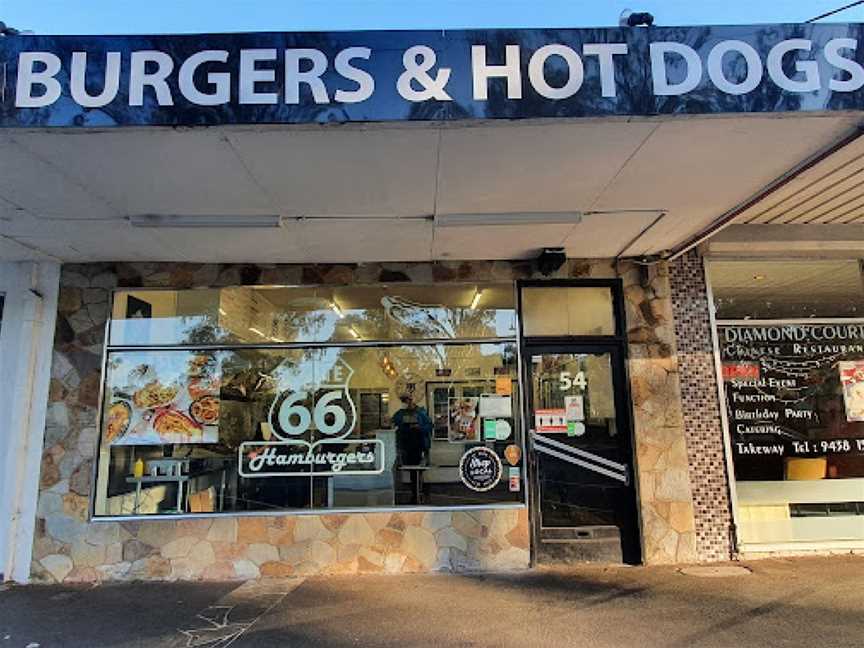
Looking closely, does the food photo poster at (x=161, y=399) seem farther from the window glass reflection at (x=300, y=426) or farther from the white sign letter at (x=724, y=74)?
the white sign letter at (x=724, y=74)

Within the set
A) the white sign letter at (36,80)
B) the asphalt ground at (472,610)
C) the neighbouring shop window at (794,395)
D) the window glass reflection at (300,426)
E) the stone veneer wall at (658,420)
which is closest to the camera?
the white sign letter at (36,80)

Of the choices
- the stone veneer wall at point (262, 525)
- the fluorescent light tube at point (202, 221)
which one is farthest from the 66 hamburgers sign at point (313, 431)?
the fluorescent light tube at point (202, 221)

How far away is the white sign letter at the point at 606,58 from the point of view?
3.90 metres

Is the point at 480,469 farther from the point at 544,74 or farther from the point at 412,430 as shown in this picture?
the point at 544,74

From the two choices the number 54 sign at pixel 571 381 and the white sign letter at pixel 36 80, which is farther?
the number 54 sign at pixel 571 381

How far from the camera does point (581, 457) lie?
262 inches

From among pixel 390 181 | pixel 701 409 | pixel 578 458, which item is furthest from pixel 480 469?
pixel 390 181

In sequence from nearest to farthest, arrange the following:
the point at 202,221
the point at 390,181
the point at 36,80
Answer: the point at 36,80 → the point at 390,181 → the point at 202,221

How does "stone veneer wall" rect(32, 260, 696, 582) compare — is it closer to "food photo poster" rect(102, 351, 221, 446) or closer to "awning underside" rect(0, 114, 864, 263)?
"food photo poster" rect(102, 351, 221, 446)

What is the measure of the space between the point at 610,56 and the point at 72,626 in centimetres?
565

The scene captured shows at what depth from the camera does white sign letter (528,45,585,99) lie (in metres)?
3.89

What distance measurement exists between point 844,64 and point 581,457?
4127 mm

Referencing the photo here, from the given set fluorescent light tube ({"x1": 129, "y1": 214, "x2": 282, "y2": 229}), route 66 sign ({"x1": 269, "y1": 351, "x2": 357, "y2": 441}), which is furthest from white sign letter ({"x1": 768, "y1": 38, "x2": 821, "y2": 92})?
route 66 sign ({"x1": 269, "y1": 351, "x2": 357, "y2": 441})

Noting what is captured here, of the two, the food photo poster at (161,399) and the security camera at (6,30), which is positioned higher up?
the security camera at (6,30)
